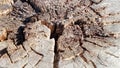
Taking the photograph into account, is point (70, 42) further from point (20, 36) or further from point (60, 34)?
point (20, 36)

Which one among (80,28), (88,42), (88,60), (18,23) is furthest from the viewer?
(18,23)

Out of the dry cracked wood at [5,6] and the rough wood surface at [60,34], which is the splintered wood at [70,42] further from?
the dry cracked wood at [5,6]

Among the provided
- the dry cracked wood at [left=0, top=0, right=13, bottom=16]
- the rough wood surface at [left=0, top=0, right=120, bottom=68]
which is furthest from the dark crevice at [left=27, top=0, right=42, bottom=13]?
the dry cracked wood at [left=0, top=0, right=13, bottom=16]

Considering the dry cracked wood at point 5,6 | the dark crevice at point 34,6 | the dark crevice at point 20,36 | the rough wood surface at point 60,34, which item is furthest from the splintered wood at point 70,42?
the dry cracked wood at point 5,6

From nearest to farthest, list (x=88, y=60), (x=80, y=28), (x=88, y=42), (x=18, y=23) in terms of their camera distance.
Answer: (x=88, y=60) < (x=88, y=42) < (x=80, y=28) < (x=18, y=23)

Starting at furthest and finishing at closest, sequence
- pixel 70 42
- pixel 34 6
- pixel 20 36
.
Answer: pixel 34 6, pixel 20 36, pixel 70 42

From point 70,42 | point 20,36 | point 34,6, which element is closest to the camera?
point 70,42

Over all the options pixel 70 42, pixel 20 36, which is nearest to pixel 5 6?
pixel 20 36

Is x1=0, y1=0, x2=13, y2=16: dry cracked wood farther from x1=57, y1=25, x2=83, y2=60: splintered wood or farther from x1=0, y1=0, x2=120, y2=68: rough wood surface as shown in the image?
x1=57, y1=25, x2=83, y2=60: splintered wood

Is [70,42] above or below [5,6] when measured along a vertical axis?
below

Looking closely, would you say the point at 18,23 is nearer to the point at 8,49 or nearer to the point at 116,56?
the point at 8,49

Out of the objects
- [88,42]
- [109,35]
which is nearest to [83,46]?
[88,42]
